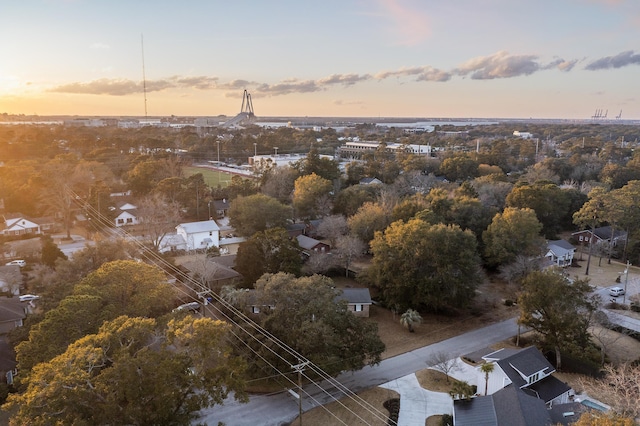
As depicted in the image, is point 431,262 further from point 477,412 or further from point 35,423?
point 35,423

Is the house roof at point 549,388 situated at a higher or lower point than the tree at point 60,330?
lower

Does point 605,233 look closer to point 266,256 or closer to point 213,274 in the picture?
point 266,256

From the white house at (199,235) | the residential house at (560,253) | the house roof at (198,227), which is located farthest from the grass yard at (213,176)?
the residential house at (560,253)

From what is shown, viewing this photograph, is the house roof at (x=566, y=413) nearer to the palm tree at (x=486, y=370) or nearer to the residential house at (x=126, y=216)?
the palm tree at (x=486, y=370)

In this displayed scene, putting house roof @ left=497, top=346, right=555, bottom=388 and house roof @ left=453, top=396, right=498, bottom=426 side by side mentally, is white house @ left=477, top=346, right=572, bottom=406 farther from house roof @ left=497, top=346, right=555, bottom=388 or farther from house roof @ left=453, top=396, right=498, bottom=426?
house roof @ left=453, top=396, right=498, bottom=426

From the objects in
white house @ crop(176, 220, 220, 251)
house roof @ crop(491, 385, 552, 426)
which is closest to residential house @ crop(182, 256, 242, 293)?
white house @ crop(176, 220, 220, 251)

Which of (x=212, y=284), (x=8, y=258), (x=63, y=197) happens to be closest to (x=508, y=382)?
(x=212, y=284)
